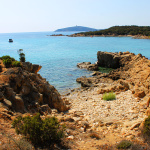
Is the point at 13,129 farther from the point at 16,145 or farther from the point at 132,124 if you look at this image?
the point at 132,124

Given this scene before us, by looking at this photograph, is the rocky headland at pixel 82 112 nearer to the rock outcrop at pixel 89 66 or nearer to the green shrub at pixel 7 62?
the green shrub at pixel 7 62

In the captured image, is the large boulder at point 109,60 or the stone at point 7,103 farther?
the large boulder at point 109,60

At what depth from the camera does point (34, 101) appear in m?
12.2

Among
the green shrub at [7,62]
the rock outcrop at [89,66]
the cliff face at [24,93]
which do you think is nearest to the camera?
the cliff face at [24,93]

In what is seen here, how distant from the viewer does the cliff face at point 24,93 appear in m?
10.9

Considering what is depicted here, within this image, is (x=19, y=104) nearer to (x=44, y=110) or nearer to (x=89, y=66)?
(x=44, y=110)

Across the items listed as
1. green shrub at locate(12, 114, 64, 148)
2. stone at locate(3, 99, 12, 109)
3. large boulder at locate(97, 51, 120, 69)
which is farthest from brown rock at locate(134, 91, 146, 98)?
large boulder at locate(97, 51, 120, 69)

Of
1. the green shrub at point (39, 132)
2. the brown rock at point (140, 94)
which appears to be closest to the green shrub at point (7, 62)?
the green shrub at point (39, 132)

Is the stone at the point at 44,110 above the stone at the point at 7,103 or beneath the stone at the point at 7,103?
beneath

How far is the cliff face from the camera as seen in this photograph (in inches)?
427

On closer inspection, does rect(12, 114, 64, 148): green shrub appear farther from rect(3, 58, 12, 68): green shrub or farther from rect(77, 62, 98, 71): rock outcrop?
rect(77, 62, 98, 71): rock outcrop

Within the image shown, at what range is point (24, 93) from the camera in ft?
40.5

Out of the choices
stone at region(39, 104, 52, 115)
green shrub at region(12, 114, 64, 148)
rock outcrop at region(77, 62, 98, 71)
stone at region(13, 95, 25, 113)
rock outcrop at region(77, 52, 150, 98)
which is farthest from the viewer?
rock outcrop at region(77, 62, 98, 71)

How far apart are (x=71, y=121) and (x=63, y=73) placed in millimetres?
22495
